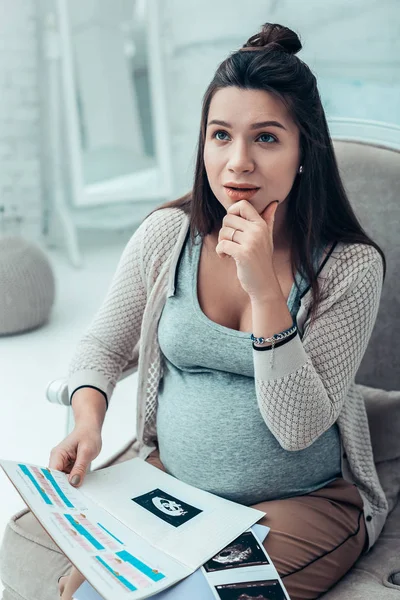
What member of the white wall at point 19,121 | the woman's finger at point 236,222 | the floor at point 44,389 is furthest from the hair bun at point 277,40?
the white wall at point 19,121

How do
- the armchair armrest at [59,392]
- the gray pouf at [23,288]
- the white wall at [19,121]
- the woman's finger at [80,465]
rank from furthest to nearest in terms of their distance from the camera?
1. the white wall at [19,121]
2. the gray pouf at [23,288]
3. the armchair armrest at [59,392]
4. the woman's finger at [80,465]

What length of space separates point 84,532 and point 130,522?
3.1 inches

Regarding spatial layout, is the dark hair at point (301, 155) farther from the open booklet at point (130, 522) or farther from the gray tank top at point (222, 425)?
the open booklet at point (130, 522)

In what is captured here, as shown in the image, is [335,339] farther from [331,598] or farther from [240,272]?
[331,598]

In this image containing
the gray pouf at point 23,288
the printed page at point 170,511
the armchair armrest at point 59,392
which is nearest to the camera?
the printed page at point 170,511

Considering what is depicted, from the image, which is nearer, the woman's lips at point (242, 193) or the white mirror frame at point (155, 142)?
the woman's lips at point (242, 193)

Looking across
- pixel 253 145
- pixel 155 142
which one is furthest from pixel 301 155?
pixel 155 142

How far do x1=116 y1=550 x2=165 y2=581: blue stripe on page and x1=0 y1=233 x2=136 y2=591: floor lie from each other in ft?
2.36

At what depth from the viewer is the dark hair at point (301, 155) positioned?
103cm

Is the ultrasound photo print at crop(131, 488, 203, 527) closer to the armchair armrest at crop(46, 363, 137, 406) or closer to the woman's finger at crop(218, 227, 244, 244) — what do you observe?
the armchair armrest at crop(46, 363, 137, 406)

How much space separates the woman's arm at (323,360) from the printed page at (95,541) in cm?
25

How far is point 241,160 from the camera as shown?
100cm

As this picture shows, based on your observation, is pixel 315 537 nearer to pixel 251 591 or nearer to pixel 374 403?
pixel 251 591

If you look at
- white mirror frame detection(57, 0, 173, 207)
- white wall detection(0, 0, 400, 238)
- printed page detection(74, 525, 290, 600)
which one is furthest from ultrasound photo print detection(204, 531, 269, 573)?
white mirror frame detection(57, 0, 173, 207)
